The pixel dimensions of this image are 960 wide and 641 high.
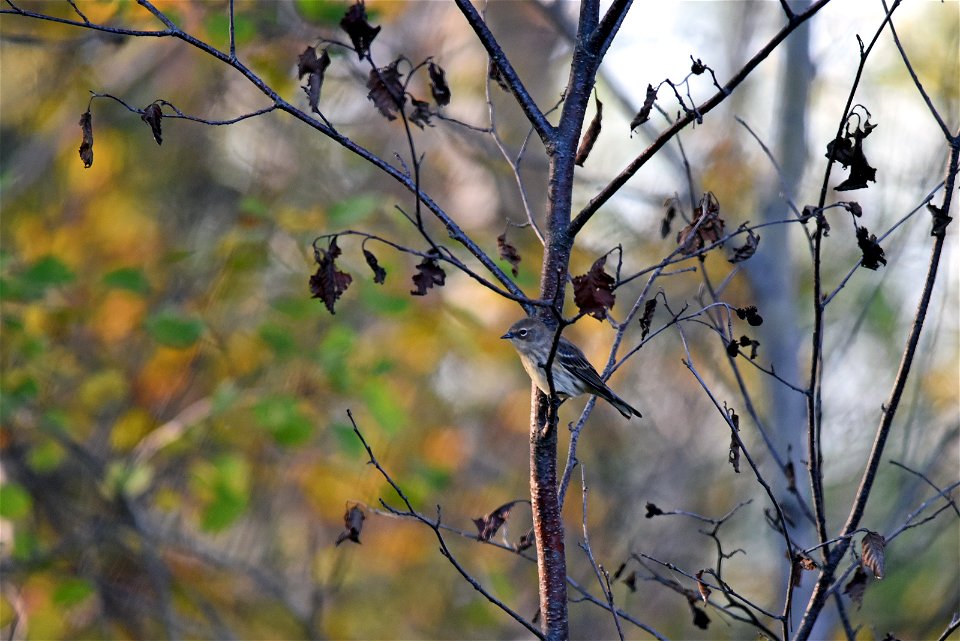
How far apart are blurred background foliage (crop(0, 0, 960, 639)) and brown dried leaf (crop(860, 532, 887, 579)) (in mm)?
2715

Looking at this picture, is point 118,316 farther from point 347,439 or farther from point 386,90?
point 386,90

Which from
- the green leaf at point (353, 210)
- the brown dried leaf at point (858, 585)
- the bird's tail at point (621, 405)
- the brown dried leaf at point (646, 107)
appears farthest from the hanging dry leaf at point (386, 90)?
the bird's tail at point (621, 405)

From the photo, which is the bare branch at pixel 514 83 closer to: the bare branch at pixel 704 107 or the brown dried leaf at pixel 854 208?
the bare branch at pixel 704 107

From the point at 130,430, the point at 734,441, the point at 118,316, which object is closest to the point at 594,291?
the point at 734,441

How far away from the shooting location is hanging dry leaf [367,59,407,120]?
2.08 meters

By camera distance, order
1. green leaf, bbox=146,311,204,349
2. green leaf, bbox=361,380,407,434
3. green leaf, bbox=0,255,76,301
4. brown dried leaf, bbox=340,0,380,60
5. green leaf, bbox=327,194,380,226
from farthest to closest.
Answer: green leaf, bbox=361,380,407,434 < green leaf, bbox=146,311,204,349 < green leaf, bbox=0,255,76,301 < green leaf, bbox=327,194,380,226 < brown dried leaf, bbox=340,0,380,60

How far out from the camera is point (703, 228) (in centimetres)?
234

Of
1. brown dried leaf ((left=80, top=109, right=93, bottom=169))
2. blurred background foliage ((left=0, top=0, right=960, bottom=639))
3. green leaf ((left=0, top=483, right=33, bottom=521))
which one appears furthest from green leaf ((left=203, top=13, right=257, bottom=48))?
green leaf ((left=0, top=483, right=33, bottom=521))

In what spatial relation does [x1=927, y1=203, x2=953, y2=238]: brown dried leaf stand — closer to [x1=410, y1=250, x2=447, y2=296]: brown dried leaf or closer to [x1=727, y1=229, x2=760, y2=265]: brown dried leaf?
[x1=727, y1=229, x2=760, y2=265]: brown dried leaf

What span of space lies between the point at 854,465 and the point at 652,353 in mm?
2190

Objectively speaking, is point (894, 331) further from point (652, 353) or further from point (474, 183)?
point (474, 183)

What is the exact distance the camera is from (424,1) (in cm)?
983

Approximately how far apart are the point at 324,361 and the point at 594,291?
3.56m

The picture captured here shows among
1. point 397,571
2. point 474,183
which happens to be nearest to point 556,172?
point 474,183
